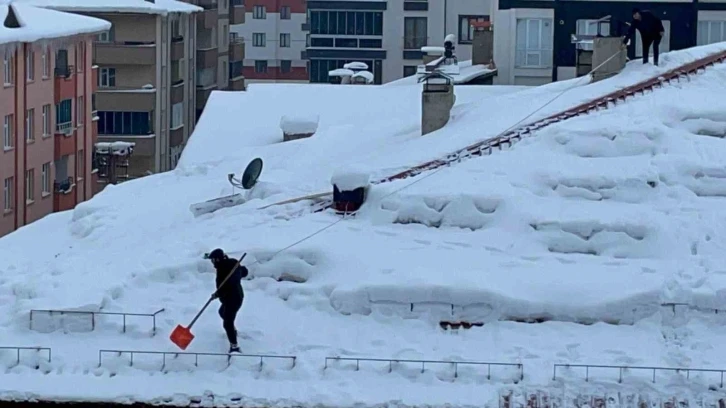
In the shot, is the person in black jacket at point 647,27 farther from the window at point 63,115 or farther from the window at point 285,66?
the window at point 285,66

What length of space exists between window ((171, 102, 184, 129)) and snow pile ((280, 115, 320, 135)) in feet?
93.3

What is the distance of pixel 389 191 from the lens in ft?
65.0

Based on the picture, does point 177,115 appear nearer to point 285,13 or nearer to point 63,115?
point 63,115

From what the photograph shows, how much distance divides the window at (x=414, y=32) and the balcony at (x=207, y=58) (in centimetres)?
792

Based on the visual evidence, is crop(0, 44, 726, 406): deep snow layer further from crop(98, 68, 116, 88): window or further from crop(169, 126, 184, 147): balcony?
crop(169, 126, 184, 147): balcony

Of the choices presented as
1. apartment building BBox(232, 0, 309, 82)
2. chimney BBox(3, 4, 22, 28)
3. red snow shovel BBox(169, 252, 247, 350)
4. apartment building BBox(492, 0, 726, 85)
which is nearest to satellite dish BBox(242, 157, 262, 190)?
red snow shovel BBox(169, 252, 247, 350)

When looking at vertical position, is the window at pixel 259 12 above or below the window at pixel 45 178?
above

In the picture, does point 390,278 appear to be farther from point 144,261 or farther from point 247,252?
point 144,261

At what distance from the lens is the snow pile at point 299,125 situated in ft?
90.8

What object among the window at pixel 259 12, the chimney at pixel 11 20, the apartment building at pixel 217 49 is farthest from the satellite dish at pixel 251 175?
the window at pixel 259 12

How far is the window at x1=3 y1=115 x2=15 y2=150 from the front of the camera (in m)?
36.8

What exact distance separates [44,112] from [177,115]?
1647 cm

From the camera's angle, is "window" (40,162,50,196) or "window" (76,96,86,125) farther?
"window" (76,96,86,125)

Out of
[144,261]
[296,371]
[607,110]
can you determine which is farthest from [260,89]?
[296,371]
